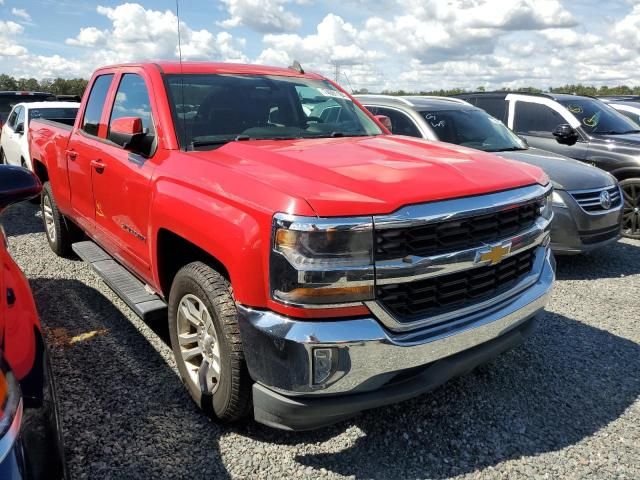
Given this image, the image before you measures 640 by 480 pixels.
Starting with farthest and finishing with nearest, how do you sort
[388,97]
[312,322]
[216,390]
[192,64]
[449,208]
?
[388,97] → [192,64] → [216,390] → [449,208] → [312,322]

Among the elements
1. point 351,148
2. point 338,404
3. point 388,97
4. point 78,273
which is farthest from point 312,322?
point 388,97

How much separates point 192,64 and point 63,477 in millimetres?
2971

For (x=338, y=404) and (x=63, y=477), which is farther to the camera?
(x=338, y=404)

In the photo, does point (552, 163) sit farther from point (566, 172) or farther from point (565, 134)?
point (565, 134)

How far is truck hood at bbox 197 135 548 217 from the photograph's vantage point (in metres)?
2.20

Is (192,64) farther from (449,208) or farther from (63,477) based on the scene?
(63,477)

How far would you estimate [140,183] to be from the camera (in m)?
3.17

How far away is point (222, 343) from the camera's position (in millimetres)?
2482

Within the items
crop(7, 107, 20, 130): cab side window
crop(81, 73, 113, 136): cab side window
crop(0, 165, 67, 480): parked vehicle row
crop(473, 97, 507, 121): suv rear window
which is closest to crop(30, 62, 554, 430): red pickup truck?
crop(81, 73, 113, 136): cab side window

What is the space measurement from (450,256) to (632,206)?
593cm

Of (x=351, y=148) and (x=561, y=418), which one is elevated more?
(x=351, y=148)

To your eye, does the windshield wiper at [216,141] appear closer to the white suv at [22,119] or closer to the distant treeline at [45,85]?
the white suv at [22,119]

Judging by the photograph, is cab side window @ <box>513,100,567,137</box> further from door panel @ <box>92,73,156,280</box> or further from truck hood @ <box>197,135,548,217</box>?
door panel @ <box>92,73,156,280</box>

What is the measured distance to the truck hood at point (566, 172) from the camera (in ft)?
18.1
